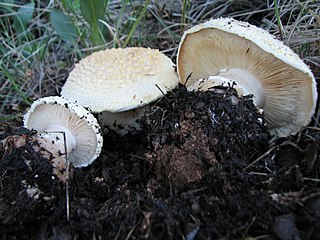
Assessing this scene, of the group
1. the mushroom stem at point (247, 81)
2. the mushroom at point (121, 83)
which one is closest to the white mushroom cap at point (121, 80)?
the mushroom at point (121, 83)

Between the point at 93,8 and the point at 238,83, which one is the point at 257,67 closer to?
the point at 238,83

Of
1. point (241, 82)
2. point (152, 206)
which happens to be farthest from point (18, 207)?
point (241, 82)

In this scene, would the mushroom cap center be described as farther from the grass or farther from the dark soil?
the grass

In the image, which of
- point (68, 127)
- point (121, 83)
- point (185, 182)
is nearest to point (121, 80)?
point (121, 83)

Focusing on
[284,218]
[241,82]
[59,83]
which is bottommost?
[59,83]

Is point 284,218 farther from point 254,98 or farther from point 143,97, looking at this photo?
point 143,97

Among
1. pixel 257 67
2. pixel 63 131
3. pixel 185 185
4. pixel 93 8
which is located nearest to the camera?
pixel 185 185

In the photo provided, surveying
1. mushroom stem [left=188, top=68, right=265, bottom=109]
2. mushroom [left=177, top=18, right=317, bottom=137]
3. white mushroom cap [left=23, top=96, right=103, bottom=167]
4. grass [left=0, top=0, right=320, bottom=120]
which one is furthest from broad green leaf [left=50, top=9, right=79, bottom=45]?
mushroom stem [left=188, top=68, right=265, bottom=109]

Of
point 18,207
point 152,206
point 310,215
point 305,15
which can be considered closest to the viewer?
point 310,215
